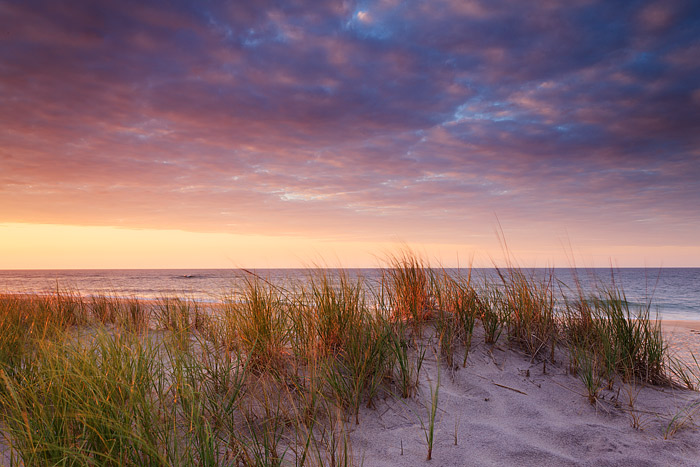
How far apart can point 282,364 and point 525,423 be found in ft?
6.07

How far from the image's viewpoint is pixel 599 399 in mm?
3359

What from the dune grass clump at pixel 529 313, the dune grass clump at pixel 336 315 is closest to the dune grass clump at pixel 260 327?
the dune grass clump at pixel 336 315

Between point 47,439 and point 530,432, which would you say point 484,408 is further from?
point 47,439

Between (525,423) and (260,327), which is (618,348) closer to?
(525,423)

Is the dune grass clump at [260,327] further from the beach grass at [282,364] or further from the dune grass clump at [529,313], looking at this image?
the dune grass clump at [529,313]

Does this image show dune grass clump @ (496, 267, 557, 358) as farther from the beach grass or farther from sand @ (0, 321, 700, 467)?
sand @ (0, 321, 700, 467)

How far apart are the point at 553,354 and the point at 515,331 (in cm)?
41

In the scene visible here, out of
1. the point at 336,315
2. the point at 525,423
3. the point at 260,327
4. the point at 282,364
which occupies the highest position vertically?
the point at 336,315

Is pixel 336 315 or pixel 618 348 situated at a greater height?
pixel 336 315

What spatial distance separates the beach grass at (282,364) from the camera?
2.04 metres

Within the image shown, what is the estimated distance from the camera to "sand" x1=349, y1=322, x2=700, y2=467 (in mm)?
2531

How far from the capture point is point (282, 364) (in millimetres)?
3236

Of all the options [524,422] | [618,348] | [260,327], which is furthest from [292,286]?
[618,348]

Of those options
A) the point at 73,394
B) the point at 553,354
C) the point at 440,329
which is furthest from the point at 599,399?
the point at 73,394
